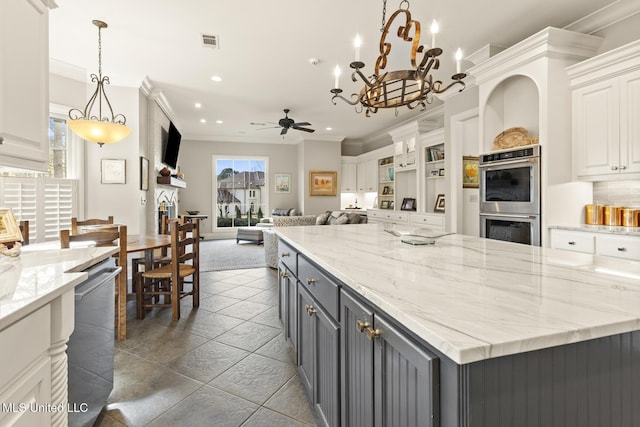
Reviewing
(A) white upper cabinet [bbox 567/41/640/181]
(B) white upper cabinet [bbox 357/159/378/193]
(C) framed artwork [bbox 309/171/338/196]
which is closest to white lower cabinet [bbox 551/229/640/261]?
(A) white upper cabinet [bbox 567/41/640/181]

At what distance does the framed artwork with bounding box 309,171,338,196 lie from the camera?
8.71m

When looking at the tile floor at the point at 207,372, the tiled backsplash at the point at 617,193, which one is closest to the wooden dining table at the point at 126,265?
the tile floor at the point at 207,372

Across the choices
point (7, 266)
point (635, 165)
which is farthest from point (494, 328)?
point (635, 165)

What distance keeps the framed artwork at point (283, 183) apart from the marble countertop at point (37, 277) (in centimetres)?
785

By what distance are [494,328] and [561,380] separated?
20 cm

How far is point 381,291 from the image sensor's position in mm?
893

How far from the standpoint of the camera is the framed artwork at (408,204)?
21.6 ft

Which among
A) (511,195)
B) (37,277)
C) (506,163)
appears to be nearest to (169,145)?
(37,277)

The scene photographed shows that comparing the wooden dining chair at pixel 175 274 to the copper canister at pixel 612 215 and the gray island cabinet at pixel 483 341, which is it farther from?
the copper canister at pixel 612 215

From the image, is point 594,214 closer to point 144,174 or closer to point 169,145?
point 144,174

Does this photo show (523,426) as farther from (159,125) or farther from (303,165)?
(303,165)

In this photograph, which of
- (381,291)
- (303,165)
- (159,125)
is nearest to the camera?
(381,291)

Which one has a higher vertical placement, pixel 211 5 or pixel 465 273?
pixel 211 5

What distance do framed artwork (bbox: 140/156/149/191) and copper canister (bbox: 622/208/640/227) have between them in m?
5.63
